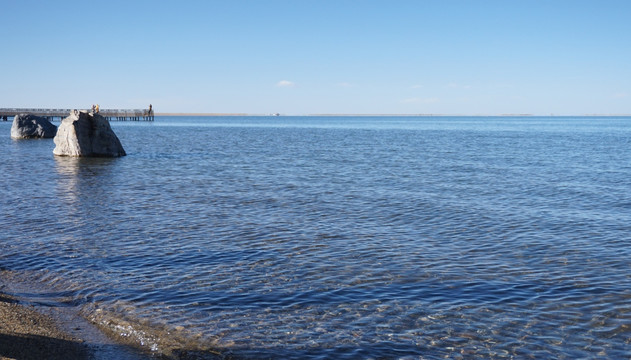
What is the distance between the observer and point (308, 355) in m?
7.72

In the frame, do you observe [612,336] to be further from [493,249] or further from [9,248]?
[9,248]

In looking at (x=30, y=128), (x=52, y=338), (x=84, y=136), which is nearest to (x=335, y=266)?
(x=52, y=338)

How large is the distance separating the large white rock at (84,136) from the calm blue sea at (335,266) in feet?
46.5

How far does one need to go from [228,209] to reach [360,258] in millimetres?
7756

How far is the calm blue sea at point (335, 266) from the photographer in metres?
8.43

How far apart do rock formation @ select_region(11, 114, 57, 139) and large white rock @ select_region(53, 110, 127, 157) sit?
28.7 metres

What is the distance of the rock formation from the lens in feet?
213

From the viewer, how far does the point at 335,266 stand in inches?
479

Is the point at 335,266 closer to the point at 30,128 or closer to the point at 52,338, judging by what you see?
the point at 52,338

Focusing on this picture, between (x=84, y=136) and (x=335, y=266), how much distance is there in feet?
106

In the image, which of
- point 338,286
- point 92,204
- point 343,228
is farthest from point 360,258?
point 92,204

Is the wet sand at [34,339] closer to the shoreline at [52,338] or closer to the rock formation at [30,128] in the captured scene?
the shoreline at [52,338]

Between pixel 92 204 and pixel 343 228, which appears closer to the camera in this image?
pixel 343 228

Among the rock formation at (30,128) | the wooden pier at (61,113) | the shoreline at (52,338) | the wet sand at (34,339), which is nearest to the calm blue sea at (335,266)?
the shoreline at (52,338)
